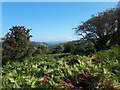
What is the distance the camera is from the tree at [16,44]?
5.32 m

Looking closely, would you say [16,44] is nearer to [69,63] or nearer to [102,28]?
[69,63]

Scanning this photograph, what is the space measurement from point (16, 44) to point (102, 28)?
7194mm

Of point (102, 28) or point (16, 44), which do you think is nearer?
point (16, 44)

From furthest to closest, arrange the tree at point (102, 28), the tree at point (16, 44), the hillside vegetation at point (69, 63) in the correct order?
1. the tree at point (102, 28)
2. the tree at point (16, 44)
3. the hillside vegetation at point (69, 63)

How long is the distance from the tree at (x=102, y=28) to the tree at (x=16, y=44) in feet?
19.1

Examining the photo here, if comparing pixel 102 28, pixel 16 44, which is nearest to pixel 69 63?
pixel 16 44

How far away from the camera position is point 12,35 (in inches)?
224

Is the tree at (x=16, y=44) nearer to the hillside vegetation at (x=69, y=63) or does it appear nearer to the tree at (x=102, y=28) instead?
the hillside vegetation at (x=69, y=63)

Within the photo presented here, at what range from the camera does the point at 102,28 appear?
905cm

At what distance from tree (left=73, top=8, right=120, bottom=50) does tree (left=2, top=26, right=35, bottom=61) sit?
230 inches

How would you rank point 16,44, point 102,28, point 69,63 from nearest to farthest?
point 69,63, point 16,44, point 102,28

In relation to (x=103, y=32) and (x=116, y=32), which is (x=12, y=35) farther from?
(x=116, y=32)

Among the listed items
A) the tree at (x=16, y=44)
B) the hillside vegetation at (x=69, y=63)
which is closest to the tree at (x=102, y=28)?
the hillside vegetation at (x=69, y=63)

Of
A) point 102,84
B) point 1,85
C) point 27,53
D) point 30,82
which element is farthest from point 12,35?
point 102,84
